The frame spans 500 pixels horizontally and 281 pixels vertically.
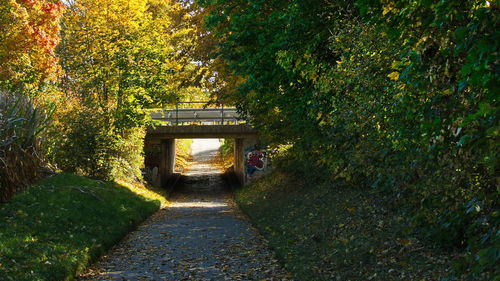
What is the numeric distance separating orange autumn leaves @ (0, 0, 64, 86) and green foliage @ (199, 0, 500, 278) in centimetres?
705

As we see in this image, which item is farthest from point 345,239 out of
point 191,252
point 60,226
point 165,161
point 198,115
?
point 165,161

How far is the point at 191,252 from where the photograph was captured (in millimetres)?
12375

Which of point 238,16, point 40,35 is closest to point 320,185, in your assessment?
point 238,16

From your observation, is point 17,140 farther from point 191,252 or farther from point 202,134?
point 202,134

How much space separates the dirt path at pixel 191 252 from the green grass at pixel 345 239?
57 cm

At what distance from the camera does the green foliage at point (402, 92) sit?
418cm

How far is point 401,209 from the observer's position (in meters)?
10.9

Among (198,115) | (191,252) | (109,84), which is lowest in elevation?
(191,252)

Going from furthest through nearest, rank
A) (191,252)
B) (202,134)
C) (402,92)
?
1. (202,134)
2. (191,252)
3. (402,92)

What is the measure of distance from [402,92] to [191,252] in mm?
7465

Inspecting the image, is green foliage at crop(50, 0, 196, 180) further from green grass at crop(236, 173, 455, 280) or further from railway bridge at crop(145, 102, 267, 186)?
green grass at crop(236, 173, 455, 280)

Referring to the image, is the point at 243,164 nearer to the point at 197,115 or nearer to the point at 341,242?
the point at 197,115

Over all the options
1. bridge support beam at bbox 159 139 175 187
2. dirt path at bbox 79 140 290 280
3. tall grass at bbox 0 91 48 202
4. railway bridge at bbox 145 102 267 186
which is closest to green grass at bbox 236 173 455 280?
dirt path at bbox 79 140 290 280

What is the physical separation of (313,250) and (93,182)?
1110cm
